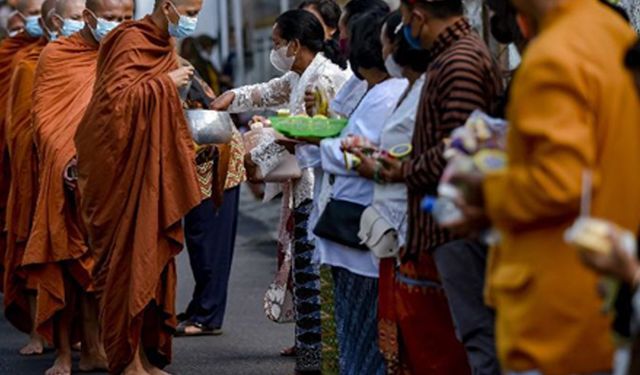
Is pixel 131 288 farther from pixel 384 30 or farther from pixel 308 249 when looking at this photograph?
pixel 384 30

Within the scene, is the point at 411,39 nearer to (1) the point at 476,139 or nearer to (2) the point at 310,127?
(2) the point at 310,127

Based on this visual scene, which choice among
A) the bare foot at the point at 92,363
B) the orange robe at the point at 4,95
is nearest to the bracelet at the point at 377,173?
the bare foot at the point at 92,363

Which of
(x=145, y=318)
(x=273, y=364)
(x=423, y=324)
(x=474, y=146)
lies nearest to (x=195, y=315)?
(x=273, y=364)

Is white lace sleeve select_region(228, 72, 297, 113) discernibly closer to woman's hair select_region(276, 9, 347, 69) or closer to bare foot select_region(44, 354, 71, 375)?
woman's hair select_region(276, 9, 347, 69)

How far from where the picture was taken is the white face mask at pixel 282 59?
8.41 meters

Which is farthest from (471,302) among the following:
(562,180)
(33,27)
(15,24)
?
(15,24)

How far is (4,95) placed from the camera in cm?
1098

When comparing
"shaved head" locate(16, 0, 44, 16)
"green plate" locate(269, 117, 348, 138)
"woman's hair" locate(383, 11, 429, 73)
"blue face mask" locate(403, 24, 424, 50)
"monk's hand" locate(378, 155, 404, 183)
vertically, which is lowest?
"shaved head" locate(16, 0, 44, 16)

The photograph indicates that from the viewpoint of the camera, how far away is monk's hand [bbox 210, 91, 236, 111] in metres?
8.77

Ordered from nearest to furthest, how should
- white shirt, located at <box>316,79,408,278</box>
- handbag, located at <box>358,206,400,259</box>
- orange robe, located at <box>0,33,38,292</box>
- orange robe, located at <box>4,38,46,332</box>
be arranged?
1. handbag, located at <box>358,206,400,259</box>
2. white shirt, located at <box>316,79,408,278</box>
3. orange robe, located at <box>4,38,46,332</box>
4. orange robe, located at <box>0,33,38,292</box>

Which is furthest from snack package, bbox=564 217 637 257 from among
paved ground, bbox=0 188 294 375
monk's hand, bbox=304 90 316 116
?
paved ground, bbox=0 188 294 375

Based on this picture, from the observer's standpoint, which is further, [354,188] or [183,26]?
[183,26]

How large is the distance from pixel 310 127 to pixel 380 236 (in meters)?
0.89

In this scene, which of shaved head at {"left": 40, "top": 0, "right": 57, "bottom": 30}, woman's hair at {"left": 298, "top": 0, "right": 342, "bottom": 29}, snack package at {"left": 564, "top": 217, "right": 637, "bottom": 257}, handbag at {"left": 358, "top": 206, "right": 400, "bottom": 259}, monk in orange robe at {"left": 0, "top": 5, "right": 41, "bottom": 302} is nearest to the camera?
snack package at {"left": 564, "top": 217, "right": 637, "bottom": 257}
